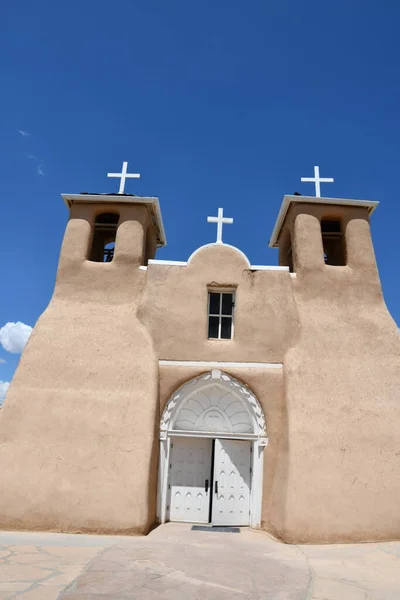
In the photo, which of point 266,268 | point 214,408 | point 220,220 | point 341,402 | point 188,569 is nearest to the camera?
point 188,569

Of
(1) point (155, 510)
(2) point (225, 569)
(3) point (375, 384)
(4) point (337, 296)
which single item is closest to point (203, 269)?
(4) point (337, 296)

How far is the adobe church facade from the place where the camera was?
9.27 meters

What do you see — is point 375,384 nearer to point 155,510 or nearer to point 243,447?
point 243,447

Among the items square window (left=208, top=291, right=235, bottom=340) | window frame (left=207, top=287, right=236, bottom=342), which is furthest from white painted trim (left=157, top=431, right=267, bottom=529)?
square window (left=208, top=291, right=235, bottom=340)

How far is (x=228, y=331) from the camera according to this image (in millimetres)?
11688

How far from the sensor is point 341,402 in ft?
33.1

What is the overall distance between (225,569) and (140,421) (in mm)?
3994

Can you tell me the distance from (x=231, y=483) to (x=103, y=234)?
887 centimetres

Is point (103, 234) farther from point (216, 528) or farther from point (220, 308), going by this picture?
point (216, 528)

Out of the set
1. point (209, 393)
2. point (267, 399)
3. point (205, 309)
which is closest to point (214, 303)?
point (205, 309)

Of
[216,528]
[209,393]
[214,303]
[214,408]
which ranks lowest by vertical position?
[216,528]

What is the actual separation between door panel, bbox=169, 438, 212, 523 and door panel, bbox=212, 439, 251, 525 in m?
0.27

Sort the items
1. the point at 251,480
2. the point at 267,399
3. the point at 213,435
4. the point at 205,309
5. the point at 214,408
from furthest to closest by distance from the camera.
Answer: the point at 205,309, the point at 214,408, the point at 213,435, the point at 267,399, the point at 251,480

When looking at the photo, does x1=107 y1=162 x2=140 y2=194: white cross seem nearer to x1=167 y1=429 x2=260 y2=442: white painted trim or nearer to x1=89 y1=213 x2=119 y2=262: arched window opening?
x1=89 y1=213 x2=119 y2=262: arched window opening
